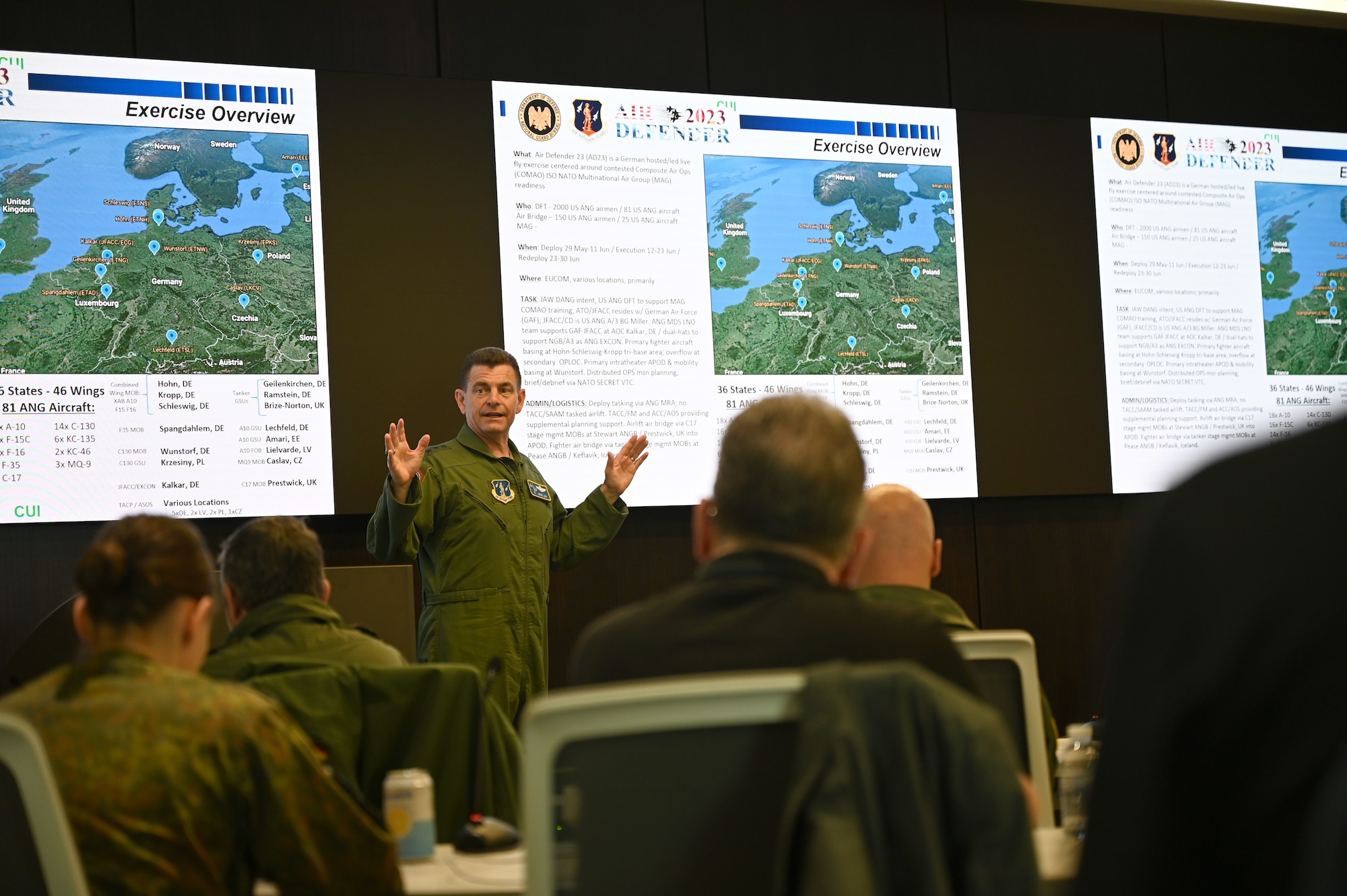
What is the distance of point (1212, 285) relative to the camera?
5930mm

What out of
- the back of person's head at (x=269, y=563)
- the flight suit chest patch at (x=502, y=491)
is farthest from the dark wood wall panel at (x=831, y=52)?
the back of person's head at (x=269, y=563)

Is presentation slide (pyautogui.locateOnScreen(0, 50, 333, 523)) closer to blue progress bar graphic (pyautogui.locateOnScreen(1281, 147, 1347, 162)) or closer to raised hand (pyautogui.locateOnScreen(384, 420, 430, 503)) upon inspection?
raised hand (pyautogui.locateOnScreen(384, 420, 430, 503))

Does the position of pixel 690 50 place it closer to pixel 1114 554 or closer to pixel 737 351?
pixel 737 351

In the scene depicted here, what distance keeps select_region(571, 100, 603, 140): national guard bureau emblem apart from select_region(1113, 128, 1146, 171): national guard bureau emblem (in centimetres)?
250

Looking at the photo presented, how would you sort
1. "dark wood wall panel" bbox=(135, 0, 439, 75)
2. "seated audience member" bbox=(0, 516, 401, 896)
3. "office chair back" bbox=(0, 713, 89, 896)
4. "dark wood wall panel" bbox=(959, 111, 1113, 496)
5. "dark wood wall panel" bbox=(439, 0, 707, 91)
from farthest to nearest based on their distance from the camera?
"dark wood wall panel" bbox=(959, 111, 1113, 496)
"dark wood wall panel" bbox=(439, 0, 707, 91)
"dark wood wall panel" bbox=(135, 0, 439, 75)
"seated audience member" bbox=(0, 516, 401, 896)
"office chair back" bbox=(0, 713, 89, 896)

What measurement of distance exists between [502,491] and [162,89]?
6.37 ft

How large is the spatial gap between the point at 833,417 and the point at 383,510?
9.35 ft

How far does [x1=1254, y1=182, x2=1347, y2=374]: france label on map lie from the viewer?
19.8 feet

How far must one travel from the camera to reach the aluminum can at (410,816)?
1.74 meters

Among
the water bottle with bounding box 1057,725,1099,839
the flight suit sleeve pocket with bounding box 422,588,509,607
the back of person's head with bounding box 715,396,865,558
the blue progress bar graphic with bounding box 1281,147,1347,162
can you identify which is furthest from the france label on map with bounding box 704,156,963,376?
the back of person's head with bounding box 715,396,865,558

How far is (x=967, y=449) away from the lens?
5.52m

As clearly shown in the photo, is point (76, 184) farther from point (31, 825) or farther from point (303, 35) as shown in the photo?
point (31, 825)

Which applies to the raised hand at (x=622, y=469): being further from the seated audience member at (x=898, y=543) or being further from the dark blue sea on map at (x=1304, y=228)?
the dark blue sea on map at (x=1304, y=228)

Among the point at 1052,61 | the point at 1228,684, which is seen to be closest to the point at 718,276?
the point at 1052,61
